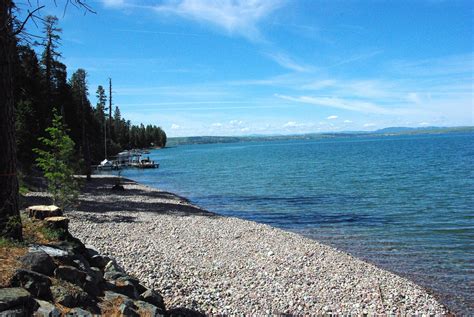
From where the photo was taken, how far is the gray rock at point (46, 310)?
5.02 meters

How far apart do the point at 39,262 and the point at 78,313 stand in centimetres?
123

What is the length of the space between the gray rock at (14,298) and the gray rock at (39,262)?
73cm

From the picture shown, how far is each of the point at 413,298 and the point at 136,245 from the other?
8614mm

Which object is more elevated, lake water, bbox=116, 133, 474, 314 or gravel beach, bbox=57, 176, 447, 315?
gravel beach, bbox=57, 176, 447, 315

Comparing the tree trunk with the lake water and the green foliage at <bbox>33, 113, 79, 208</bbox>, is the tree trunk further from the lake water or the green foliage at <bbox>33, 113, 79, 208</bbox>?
the lake water

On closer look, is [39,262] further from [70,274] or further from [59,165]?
[59,165]

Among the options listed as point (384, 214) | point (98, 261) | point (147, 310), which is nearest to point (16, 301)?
point (147, 310)

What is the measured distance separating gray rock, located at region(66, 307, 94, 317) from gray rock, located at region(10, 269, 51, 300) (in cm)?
44

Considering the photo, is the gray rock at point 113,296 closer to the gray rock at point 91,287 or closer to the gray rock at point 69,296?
the gray rock at point 91,287

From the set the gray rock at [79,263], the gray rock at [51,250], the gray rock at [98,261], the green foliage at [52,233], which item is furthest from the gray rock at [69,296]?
the green foliage at [52,233]

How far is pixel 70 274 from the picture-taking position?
6.19m

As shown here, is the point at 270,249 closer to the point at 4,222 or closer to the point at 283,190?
the point at 4,222

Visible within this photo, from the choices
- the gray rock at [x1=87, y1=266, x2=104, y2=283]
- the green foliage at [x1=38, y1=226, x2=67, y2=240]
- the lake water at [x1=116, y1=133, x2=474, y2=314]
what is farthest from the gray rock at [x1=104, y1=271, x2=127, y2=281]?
the lake water at [x1=116, y1=133, x2=474, y2=314]

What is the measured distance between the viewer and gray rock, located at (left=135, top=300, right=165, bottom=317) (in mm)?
6281
